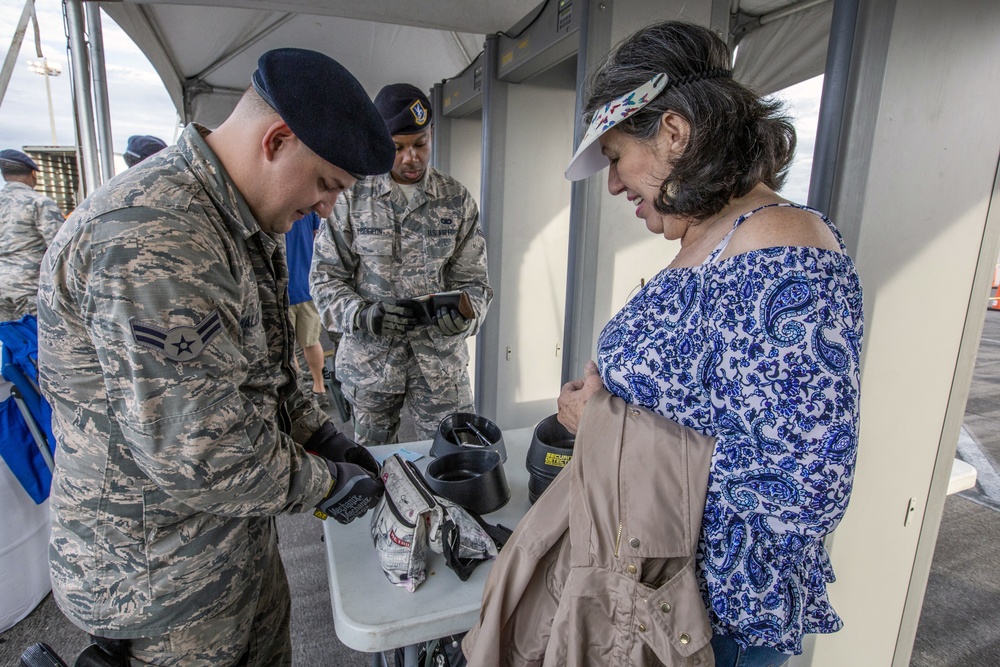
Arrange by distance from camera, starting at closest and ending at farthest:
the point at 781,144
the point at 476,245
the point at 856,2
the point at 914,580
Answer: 1. the point at 781,144
2. the point at 856,2
3. the point at 914,580
4. the point at 476,245

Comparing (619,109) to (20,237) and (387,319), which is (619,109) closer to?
(387,319)

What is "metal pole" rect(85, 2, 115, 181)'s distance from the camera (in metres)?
2.18

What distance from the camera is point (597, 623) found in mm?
829

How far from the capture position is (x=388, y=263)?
7.16ft

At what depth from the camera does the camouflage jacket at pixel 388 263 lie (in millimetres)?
2168

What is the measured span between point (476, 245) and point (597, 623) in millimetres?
1685

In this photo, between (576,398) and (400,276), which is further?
(400,276)

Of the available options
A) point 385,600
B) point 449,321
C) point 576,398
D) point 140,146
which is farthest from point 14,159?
point 576,398

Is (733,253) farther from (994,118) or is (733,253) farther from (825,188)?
(994,118)

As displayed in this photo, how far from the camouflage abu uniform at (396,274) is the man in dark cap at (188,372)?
3.45 ft

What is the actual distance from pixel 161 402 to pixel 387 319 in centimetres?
119

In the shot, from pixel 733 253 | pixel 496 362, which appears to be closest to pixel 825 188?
pixel 733 253

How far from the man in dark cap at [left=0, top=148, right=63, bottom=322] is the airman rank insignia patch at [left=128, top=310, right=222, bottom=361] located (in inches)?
153

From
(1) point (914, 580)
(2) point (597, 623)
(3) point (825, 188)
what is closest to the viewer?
(2) point (597, 623)
